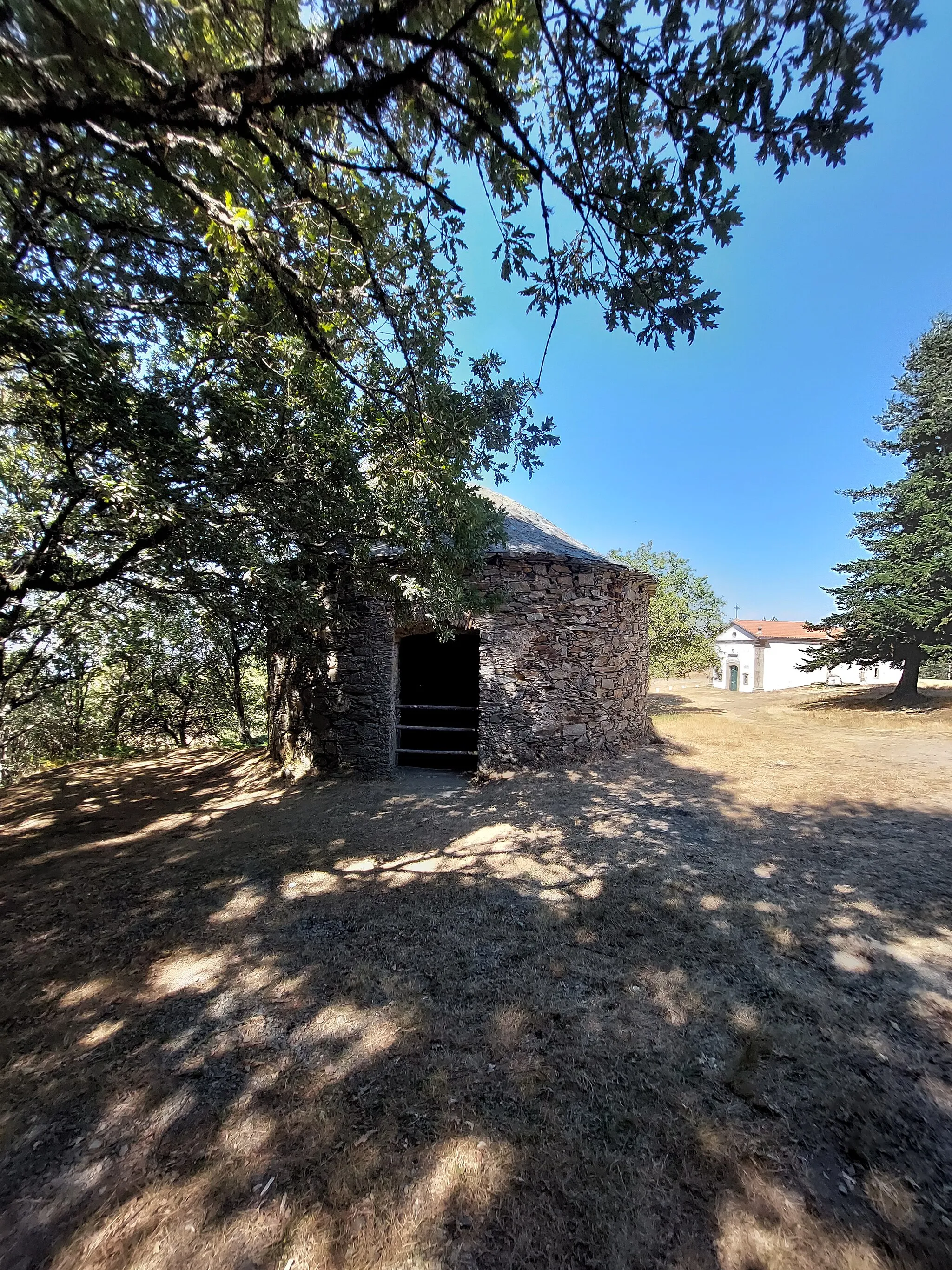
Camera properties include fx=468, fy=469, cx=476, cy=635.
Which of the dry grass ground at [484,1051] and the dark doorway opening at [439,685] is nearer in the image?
the dry grass ground at [484,1051]

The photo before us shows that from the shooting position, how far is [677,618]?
20156 millimetres

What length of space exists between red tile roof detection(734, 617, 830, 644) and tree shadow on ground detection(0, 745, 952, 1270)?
1485 inches

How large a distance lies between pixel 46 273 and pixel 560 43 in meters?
3.25

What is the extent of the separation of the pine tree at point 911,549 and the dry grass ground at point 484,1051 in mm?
11375

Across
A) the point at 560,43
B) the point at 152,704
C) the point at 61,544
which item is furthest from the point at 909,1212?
the point at 152,704

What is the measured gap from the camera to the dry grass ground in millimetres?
1615

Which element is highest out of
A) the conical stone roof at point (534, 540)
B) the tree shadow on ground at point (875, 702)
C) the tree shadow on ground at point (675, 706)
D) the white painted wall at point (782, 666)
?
the conical stone roof at point (534, 540)

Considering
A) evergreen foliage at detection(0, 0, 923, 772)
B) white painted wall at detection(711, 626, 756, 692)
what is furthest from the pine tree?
white painted wall at detection(711, 626, 756, 692)

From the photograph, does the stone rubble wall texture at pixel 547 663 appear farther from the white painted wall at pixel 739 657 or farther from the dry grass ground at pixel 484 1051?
the white painted wall at pixel 739 657

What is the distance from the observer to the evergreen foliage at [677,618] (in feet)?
64.4

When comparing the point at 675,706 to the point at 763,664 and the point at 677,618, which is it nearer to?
the point at 677,618

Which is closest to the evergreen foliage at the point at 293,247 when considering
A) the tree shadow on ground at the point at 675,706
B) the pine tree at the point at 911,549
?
the tree shadow on ground at the point at 675,706

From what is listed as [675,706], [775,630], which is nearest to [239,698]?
[675,706]

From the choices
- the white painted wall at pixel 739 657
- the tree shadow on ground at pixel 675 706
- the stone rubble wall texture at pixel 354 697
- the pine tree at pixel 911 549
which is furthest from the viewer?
the white painted wall at pixel 739 657
